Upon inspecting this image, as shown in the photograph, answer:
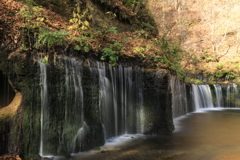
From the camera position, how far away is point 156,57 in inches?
333

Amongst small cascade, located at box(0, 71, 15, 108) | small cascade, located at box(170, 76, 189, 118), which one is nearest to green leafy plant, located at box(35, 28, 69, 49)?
small cascade, located at box(0, 71, 15, 108)

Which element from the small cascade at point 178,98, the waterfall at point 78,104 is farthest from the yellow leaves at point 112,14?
the small cascade at point 178,98

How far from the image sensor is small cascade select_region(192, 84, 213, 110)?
1733 cm

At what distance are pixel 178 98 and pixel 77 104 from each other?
9.02 metres

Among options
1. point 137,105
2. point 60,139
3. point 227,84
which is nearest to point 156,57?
point 137,105

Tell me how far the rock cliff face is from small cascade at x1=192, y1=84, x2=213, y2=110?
10477 millimetres

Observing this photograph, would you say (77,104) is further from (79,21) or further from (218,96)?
(218,96)

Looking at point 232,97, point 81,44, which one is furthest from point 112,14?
point 232,97

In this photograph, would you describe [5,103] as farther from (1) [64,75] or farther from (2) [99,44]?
(2) [99,44]

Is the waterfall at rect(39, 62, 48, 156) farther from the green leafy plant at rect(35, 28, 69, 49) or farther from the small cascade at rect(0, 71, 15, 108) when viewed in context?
the small cascade at rect(0, 71, 15, 108)

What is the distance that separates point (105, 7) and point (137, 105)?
578cm

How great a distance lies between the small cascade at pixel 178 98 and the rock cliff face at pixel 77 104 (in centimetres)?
417

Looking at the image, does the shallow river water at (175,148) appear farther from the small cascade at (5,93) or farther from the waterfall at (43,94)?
the small cascade at (5,93)

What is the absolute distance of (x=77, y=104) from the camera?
5734mm
